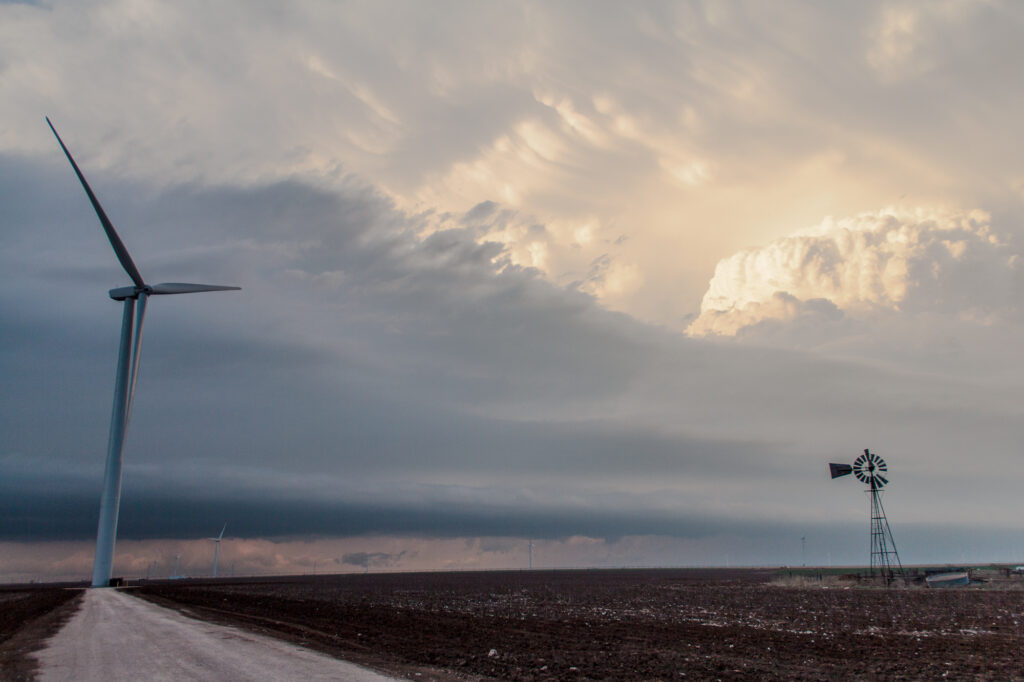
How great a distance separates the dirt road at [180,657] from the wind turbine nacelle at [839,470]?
100636 millimetres

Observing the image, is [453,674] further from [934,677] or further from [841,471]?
[841,471]

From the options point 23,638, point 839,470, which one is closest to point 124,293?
point 23,638

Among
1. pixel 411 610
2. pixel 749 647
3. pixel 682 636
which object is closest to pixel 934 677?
pixel 749 647

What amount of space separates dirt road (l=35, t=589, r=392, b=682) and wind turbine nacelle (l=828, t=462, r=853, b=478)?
100636mm

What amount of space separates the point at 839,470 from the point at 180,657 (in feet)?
356

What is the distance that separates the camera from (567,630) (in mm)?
40375

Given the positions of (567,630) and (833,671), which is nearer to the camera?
(833,671)

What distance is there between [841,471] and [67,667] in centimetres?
11169

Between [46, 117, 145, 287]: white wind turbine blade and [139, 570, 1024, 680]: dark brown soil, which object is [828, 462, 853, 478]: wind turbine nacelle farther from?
[46, 117, 145, 287]: white wind turbine blade

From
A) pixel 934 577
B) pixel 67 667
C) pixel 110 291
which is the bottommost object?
pixel 934 577

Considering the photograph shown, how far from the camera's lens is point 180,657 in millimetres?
26953

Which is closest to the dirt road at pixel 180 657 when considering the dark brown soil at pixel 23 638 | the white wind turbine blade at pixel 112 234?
the dark brown soil at pixel 23 638

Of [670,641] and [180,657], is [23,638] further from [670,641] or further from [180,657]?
[670,641]

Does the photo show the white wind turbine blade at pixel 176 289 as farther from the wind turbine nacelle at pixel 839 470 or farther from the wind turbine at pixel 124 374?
the wind turbine nacelle at pixel 839 470
